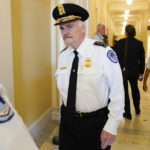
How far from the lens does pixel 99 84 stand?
4.51 ft

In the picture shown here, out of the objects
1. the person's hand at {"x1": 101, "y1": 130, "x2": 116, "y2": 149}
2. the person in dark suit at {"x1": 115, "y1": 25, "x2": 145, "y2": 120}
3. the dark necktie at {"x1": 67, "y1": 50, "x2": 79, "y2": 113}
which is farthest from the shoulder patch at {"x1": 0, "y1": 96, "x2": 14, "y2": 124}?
the person in dark suit at {"x1": 115, "y1": 25, "x2": 145, "y2": 120}

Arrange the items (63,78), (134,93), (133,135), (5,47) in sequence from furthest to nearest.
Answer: (134,93)
(133,135)
(5,47)
(63,78)

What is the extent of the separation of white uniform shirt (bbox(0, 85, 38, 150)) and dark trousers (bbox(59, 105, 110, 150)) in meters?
0.62

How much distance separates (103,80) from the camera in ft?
4.55

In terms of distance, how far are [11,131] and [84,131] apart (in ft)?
2.47

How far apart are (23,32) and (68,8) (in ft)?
4.20

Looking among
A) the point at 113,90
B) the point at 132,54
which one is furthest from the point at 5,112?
the point at 132,54

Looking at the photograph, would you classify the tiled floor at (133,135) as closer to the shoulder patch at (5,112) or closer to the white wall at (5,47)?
the white wall at (5,47)

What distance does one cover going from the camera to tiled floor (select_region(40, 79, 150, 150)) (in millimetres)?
2685

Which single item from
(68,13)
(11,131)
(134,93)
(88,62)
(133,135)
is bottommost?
(133,135)

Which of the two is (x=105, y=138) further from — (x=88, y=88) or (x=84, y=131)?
(x=88, y=88)

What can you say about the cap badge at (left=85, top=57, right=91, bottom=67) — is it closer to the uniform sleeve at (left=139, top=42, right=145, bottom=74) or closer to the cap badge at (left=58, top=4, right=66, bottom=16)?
the cap badge at (left=58, top=4, right=66, bottom=16)

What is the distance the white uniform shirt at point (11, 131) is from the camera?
73 cm

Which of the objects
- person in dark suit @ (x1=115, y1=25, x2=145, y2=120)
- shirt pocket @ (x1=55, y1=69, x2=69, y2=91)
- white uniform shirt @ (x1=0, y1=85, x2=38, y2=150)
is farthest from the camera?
person in dark suit @ (x1=115, y1=25, x2=145, y2=120)
